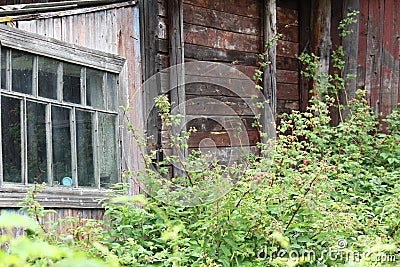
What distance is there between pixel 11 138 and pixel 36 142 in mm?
256

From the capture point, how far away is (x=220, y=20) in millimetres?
6398

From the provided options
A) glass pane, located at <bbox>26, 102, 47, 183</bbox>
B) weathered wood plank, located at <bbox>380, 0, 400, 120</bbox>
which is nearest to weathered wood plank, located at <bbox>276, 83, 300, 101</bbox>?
weathered wood plank, located at <bbox>380, 0, 400, 120</bbox>

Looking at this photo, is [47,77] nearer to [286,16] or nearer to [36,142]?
[36,142]

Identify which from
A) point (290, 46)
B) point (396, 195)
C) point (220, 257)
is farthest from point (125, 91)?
point (290, 46)

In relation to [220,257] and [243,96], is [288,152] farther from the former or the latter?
[243,96]

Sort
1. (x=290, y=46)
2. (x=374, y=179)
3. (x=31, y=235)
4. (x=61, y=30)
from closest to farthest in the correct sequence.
Result: (x=31, y=235)
(x=61, y=30)
(x=374, y=179)
(x=290, y=46)

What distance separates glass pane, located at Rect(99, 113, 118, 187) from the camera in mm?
5020

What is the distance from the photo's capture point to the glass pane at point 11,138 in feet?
13.3

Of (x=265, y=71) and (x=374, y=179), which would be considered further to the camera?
(x=265, y=71)

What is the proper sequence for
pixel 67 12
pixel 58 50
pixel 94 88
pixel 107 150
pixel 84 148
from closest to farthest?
pixel 58 50 < pixel 67 12 < pixel 84 148 < pixel 94 88 < pixel 107 150

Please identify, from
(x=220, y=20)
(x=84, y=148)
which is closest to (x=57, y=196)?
(x=84, y=148)

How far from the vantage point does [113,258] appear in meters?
2.88

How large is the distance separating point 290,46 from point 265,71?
0.87 metres

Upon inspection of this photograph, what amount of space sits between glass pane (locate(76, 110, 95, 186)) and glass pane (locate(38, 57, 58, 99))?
326 millimetres
